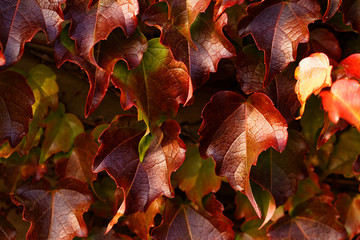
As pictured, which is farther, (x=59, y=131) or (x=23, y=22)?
(x=59, y=131)

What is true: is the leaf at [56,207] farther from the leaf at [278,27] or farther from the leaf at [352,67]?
the leaf at [352,67]

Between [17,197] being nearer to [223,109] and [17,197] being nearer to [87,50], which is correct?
[87,50]

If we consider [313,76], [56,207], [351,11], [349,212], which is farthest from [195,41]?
[349,212]

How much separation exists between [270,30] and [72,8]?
378 mm

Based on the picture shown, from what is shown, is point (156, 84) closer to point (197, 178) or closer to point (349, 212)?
point (197, 178)

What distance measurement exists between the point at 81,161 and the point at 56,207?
12 cm

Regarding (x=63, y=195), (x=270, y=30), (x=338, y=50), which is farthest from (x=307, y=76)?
(x=63, y=195)

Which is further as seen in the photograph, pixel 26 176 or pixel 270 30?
pixel 26 176

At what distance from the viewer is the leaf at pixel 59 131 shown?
0.93 m

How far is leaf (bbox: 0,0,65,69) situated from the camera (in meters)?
0.68

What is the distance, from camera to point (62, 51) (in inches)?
29.6

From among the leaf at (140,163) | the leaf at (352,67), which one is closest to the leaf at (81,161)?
the leaf at (140,163)

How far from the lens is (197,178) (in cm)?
91

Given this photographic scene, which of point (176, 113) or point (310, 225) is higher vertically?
point (176, 113)
